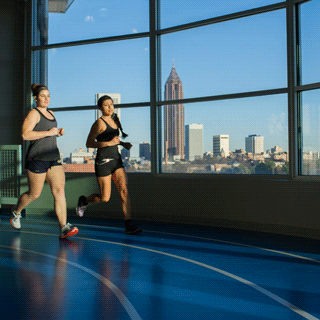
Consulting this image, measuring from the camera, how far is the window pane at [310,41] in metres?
6.19

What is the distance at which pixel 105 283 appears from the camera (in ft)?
12.3

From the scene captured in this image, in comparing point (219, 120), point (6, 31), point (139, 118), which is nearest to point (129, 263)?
point (219, 120)

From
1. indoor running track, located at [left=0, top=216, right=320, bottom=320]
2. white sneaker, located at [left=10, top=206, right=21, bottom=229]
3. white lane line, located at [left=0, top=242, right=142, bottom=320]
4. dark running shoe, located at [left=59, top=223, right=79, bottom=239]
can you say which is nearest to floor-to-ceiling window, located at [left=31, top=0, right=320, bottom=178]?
indoor running track, located at [left=0, top=216, right=320, bottom=320]

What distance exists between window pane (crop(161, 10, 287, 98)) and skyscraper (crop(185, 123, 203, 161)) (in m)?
0.52

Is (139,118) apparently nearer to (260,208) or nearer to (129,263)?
(260,208)

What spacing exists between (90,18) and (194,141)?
311 centimetres

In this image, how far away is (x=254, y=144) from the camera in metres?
7.01

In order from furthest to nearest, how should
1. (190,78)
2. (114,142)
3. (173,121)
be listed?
(173,121) < (190,78) < (114,142)

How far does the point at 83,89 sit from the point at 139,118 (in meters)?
1.30

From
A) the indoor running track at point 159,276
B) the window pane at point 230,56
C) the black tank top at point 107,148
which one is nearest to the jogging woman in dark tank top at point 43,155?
the indoor running track at point 159,276

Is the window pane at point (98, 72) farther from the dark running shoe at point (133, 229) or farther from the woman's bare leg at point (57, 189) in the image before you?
the woman's bare leg at point (57, 189)

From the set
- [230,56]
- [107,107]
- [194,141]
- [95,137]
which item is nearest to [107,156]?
[95,137]

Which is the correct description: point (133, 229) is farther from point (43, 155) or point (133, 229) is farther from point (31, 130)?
point (31, 130)

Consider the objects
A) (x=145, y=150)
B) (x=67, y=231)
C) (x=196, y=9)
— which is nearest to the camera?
(x=67, y=231)
